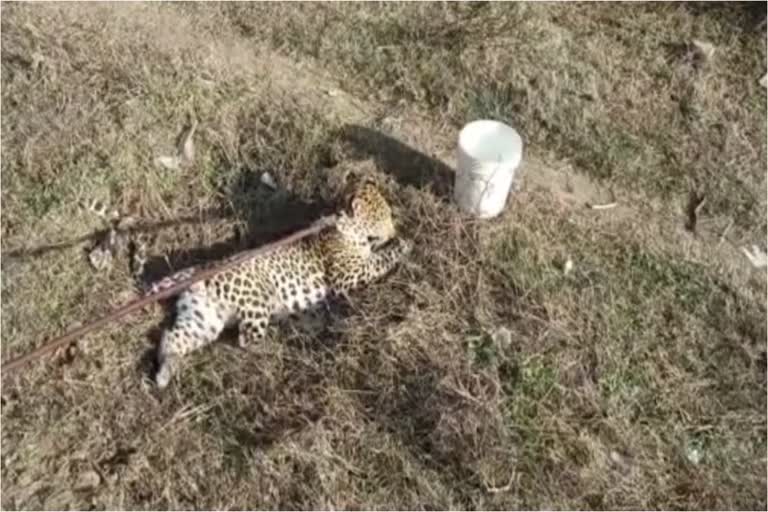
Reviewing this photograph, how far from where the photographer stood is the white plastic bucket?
4797 millimetres

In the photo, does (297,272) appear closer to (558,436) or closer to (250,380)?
(250,380)

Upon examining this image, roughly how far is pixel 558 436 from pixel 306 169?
191 centimetres

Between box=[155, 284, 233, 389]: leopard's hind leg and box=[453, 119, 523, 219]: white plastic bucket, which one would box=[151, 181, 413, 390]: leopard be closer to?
box=[155, 284, 233, 389]: leopard's hind leg

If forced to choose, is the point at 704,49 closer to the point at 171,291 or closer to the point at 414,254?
the point at 414,254

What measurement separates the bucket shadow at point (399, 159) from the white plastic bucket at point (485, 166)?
0.77 feet

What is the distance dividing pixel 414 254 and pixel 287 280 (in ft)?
2.09

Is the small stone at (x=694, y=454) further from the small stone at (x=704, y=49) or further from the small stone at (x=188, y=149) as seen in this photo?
the small stone at (x=188, y=149)

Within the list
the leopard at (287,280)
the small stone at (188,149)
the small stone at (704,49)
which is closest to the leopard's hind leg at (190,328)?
the leopard at (287,280)

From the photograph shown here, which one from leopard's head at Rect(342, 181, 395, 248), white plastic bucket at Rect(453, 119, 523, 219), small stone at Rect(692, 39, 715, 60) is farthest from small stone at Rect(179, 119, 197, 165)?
small stone at Rect(692, 39, 715, 60)

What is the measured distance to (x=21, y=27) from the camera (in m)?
5.54

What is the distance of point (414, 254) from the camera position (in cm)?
492

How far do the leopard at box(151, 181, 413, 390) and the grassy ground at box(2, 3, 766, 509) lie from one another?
94 mm

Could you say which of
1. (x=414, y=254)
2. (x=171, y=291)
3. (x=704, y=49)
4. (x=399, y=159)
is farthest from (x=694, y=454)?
(x=704, y=49)

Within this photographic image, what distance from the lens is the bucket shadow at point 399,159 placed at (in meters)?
5.27
